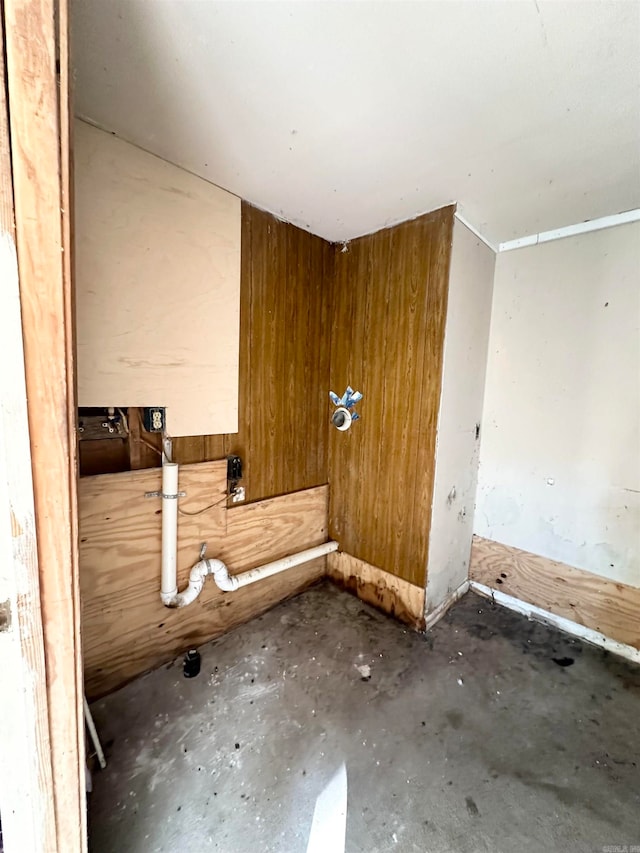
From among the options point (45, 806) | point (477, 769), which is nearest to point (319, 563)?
point (477, 769)

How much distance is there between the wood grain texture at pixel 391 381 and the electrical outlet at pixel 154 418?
46.1 inches

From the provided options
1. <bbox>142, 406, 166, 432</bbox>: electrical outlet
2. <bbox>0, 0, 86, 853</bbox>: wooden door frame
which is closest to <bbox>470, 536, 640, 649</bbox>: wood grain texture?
<bbox>142, 406, 166, 432</bbox>: electrical outlet

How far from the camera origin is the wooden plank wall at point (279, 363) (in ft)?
5.98

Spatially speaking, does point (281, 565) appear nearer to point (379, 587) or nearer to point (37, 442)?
point (379, 587)

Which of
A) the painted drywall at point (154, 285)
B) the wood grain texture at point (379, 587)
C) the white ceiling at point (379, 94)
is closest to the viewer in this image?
the white ceiling at point (379, 94)

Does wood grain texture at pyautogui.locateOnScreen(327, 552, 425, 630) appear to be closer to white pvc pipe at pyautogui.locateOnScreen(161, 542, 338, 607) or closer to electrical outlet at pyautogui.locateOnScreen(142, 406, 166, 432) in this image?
white pvc pipe at pyautogui.locateOnScreen(161, 542, 338, 607)

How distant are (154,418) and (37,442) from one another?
35.4 inches

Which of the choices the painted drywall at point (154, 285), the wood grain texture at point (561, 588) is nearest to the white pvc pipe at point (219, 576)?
the painted drywall at point (154, 285)

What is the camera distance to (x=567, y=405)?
199cm

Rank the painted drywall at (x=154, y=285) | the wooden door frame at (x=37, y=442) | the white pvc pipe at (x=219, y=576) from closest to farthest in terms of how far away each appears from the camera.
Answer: the wooden door frame at (x=37, y=442), the painted drywall at (x=154, y=285), the white pvc pipe at (x=219, y=576)

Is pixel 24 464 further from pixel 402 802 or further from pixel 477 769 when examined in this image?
pixel 477 769

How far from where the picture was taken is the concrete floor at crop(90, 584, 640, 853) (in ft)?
3.53

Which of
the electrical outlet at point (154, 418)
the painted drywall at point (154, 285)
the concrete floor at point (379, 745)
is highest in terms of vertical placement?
the painted drywall at point (154, 285)

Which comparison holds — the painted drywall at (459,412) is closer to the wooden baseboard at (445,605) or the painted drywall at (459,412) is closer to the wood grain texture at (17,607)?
the wooden baseboard at (445,605)
